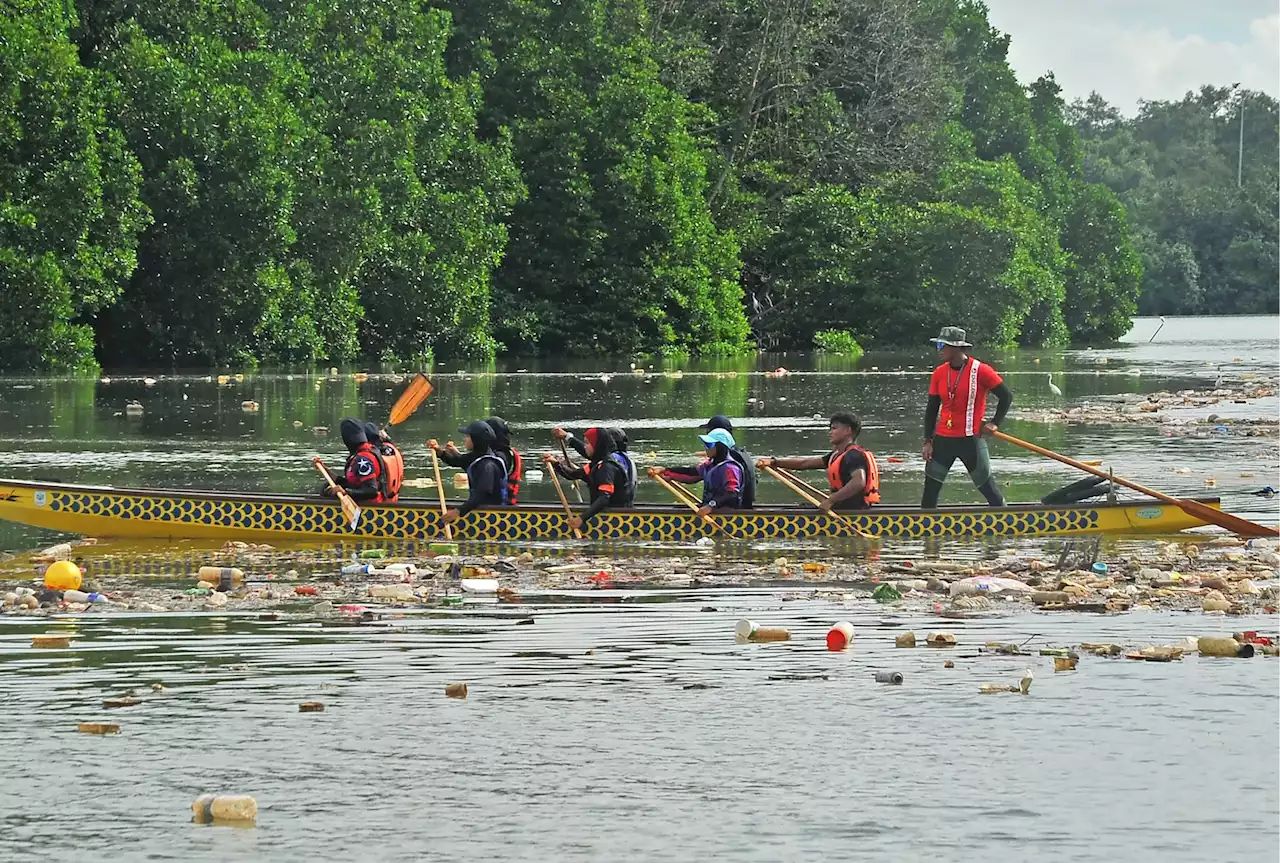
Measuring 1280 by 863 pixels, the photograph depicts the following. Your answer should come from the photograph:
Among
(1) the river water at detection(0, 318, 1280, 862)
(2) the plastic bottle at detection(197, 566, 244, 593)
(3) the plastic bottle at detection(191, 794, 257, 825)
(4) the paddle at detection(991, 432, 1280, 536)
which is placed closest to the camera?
(1) the river water at detection(0, 318, 1280, 862)

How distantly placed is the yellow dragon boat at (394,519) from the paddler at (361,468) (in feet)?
0.80

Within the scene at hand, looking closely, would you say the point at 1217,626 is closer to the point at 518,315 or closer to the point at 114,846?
the point at 114,846

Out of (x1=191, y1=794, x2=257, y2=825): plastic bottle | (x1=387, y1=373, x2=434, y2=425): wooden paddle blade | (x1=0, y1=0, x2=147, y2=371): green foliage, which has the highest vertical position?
(x1=0, y1=0, x2=147, y2=371): green foliage

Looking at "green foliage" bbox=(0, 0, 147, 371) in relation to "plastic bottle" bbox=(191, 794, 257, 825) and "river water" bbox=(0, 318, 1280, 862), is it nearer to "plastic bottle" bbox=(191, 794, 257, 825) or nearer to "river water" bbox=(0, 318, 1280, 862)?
"river water" bbox=(0, 318, 1280, 862)

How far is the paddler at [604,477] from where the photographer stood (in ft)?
72.7

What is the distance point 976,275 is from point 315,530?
232 ft

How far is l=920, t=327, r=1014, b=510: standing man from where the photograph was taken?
2342 centimetres

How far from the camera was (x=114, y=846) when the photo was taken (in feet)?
36.3

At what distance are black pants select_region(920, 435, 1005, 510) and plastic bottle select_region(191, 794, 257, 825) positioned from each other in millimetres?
12971

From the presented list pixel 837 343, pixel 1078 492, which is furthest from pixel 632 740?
pixel 837 343

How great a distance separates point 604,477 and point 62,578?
5967 mm

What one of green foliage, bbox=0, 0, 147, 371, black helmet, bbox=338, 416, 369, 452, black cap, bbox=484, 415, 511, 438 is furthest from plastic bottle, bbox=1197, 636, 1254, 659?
green foliage, bbox=0, 0, 147, 371

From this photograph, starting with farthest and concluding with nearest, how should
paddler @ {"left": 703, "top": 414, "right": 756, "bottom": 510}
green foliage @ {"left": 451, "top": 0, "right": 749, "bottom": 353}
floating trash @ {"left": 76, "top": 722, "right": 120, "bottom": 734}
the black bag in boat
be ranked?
green foliage @ {"left": 451, "top": 0, "right": 749, "bottom": 353} < the black bag in boat < paddler @ {"left": 703, "top": 414, "right": 756, "bottom": 510} < floating trash @ {"left": 76, "top": 722, "right": 120, "bottom": 734}

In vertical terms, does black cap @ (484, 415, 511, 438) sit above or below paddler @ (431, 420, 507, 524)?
above
